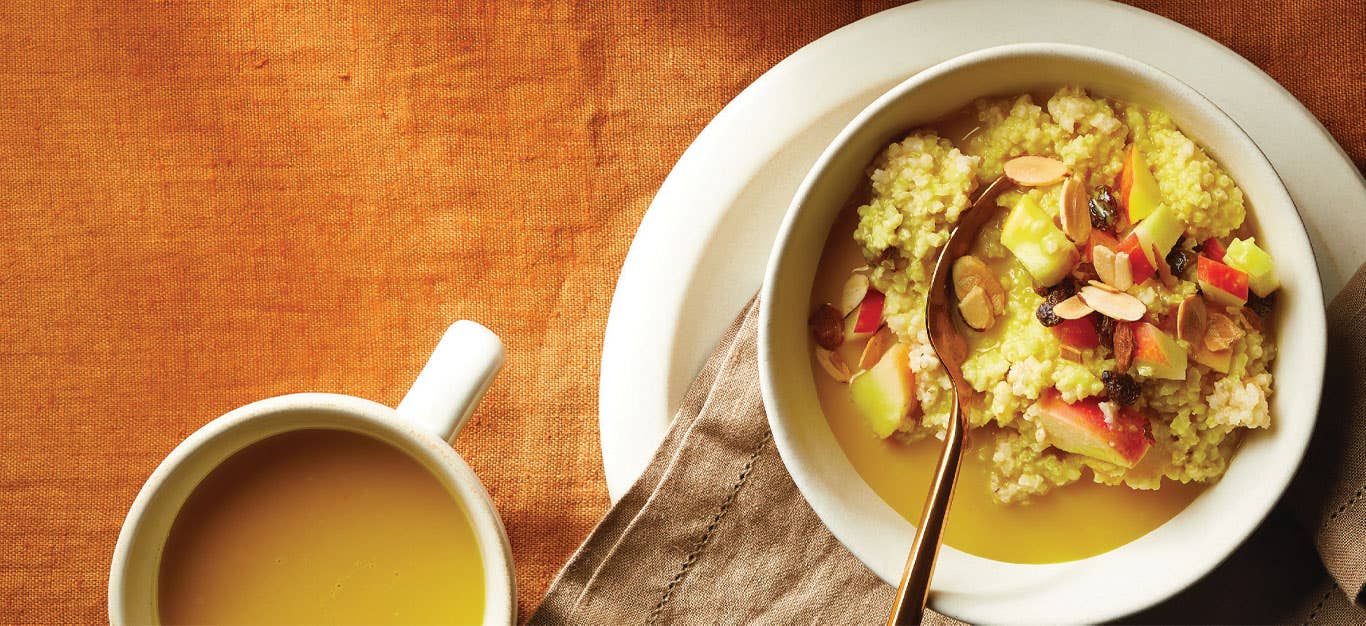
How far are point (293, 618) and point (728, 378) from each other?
25.1 inches

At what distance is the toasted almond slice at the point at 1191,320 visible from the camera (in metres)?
1.09

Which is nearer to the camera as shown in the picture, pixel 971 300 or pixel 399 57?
pixel 971 300

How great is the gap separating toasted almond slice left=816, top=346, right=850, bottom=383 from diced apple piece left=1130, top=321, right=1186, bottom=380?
0.32 m

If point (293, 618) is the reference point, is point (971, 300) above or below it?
above

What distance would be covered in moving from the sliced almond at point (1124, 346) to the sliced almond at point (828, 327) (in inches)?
11.8

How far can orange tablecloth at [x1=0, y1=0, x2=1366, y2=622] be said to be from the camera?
1.53m

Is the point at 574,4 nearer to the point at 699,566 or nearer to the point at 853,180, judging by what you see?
the point at 853,180

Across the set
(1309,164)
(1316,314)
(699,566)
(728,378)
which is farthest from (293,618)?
(1309,164)

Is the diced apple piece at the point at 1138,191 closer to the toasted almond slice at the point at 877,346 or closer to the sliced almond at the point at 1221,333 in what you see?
the sliced almond at the point at 1221,333

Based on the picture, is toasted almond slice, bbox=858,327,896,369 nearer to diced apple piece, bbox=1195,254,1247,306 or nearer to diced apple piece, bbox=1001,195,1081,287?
diced apple piece, bbox=1001,195,1081,287

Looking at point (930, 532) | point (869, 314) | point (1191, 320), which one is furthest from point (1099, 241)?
point (930, 532)

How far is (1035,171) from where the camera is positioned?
1116 mm

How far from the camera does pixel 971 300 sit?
3.77 feet

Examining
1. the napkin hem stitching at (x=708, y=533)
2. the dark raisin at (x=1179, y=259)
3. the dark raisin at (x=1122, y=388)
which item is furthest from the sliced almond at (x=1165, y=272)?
the napkin hem stitching at (x=708, y=533)
